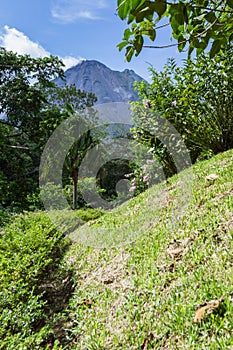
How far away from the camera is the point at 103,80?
230 feet

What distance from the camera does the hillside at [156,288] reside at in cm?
154

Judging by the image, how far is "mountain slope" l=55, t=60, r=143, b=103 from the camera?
208 feet

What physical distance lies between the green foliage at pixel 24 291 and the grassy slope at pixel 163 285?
307 millimetres

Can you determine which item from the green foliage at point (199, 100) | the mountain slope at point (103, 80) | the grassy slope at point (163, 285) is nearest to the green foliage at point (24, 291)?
the grassy slope at point (163, 285)

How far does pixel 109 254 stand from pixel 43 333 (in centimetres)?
137

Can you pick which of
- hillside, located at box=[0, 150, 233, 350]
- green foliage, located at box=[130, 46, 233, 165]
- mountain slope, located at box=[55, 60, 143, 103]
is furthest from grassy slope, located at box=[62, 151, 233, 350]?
mountain slope, located at box=[55, 60, 143, 103]

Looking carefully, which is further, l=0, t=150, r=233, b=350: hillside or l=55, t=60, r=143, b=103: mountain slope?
l=55, t=60, r=143, b=103: mountain slope

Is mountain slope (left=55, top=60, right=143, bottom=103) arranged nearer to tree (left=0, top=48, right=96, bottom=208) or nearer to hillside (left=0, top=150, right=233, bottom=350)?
tree (left=0, top=48, right=96, bottom=208)

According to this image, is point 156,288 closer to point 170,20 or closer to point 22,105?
point 170,20

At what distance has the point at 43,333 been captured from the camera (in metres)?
1.90

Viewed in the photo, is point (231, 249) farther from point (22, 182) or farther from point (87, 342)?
point (22, 182)

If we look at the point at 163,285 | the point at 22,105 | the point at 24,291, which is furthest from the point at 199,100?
the point at 22,105

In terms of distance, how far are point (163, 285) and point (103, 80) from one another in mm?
73130

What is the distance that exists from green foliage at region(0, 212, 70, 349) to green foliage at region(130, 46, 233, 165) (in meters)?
3.59
